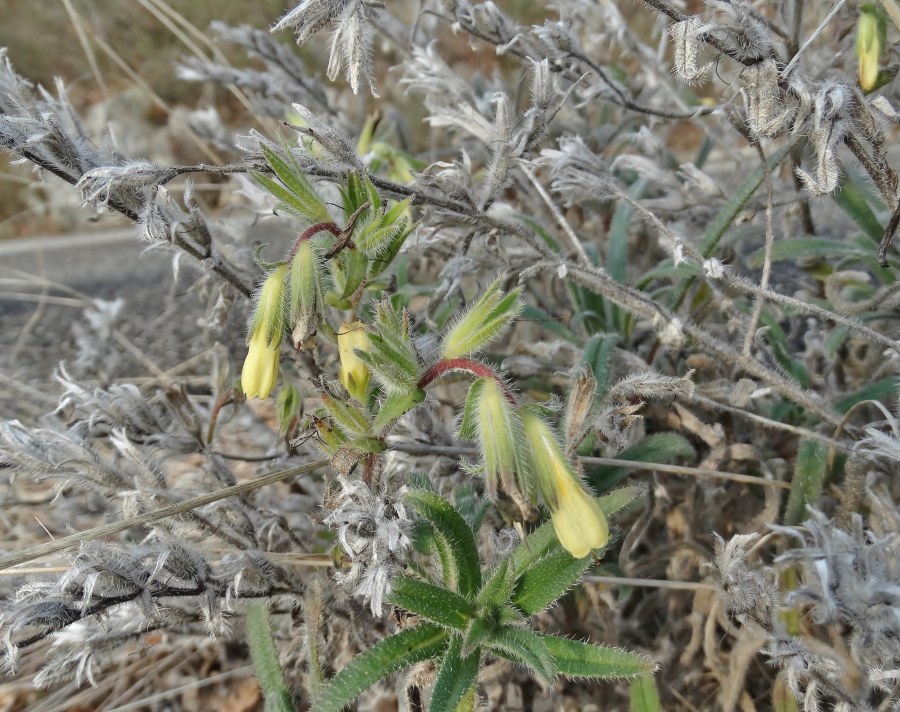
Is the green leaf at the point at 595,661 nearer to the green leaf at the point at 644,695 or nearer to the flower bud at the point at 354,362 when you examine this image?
the green leaf at the point at 644,695

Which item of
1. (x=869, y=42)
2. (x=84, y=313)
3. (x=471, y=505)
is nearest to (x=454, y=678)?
(x=471, y=505)

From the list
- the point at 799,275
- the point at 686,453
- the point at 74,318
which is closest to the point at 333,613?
the point at 686,453

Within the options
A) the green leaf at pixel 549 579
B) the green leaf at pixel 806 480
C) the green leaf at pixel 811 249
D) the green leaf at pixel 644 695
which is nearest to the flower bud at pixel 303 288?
the green leaf at pixel 549 579

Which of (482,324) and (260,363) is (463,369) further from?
(260,363)

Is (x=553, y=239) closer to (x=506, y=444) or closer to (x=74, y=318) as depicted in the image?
(x=506, y=444)

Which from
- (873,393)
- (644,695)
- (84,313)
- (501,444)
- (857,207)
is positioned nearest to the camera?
(501,444)
